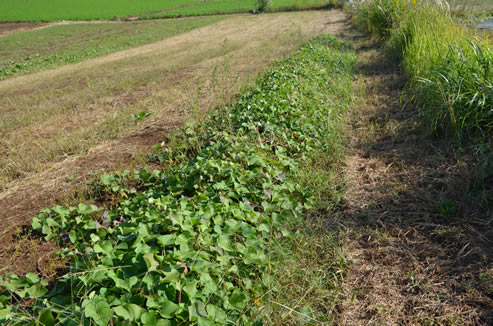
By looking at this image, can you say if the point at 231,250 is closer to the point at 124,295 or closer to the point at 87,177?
the point at 124,295

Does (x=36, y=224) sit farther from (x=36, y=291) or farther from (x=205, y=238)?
(x=205, y=238)

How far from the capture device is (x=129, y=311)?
70.4 inches

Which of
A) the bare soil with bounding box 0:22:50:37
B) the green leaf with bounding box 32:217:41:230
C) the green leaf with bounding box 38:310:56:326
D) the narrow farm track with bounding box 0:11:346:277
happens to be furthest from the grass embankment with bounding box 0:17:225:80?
the green leaf with bounding box 38:310:56:326

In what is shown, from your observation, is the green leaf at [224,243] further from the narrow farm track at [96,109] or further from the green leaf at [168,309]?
the narrow farm track at [96,109]

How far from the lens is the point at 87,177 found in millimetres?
4230

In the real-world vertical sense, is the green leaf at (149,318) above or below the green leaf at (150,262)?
below

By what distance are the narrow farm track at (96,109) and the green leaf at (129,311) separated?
4.43 feet

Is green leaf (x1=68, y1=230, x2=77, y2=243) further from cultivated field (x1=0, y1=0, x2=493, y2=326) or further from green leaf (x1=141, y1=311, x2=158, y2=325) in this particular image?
green leaf (x1=141, y1=311, x2=158, y2=325)

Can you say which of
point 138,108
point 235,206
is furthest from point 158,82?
point 235,206

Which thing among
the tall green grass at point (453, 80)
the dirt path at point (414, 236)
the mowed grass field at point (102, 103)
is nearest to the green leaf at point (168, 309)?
the dirt path at point (414, 236)

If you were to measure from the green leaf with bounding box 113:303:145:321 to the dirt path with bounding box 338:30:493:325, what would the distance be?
1.31m

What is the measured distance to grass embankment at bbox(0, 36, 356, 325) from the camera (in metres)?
1.94

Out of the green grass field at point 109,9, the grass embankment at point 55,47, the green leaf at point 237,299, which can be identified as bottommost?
the green leaf at point 237,299

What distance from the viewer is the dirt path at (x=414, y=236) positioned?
227cm
